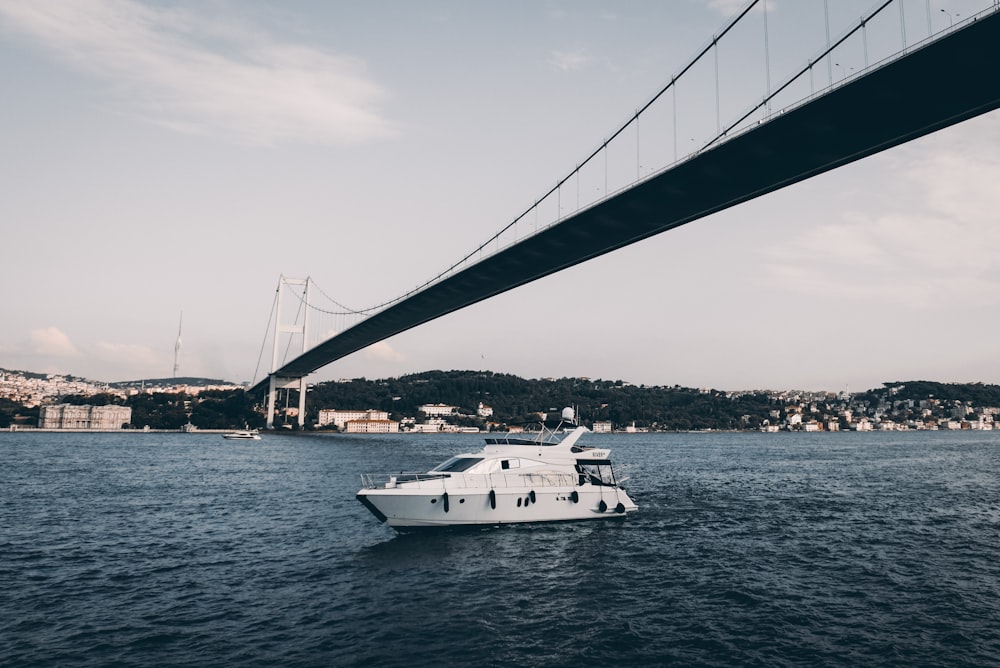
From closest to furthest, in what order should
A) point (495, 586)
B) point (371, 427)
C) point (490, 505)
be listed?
point (495, 586) < point (490, 505) < point (371, 427)

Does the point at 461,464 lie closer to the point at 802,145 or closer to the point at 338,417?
the point at 802,145

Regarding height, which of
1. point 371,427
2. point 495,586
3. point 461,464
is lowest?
point 371,427

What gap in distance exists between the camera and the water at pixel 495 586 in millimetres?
12906

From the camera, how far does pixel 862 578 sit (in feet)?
61.5

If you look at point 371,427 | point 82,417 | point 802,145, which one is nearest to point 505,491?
point 802,145

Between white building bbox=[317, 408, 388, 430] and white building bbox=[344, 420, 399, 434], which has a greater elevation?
white building bbox=[317, 408, 388, 430]

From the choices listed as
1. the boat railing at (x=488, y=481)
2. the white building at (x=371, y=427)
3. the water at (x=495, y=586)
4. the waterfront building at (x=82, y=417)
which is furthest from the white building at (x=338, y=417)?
the boat railing at (x=488, y=481)

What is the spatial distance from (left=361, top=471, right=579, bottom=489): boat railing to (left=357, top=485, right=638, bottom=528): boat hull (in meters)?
0.21

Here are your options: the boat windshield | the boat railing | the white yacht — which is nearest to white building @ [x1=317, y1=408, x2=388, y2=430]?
the boat windshield

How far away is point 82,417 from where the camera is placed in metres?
145

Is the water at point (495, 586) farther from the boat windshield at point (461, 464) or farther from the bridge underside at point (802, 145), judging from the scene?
the bridge underside at point (802, 145)

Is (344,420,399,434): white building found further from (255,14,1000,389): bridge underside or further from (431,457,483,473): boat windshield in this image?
(431,457,483,473): boat windshield

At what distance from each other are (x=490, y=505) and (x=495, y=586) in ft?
21.7

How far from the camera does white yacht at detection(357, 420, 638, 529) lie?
2272 cm
